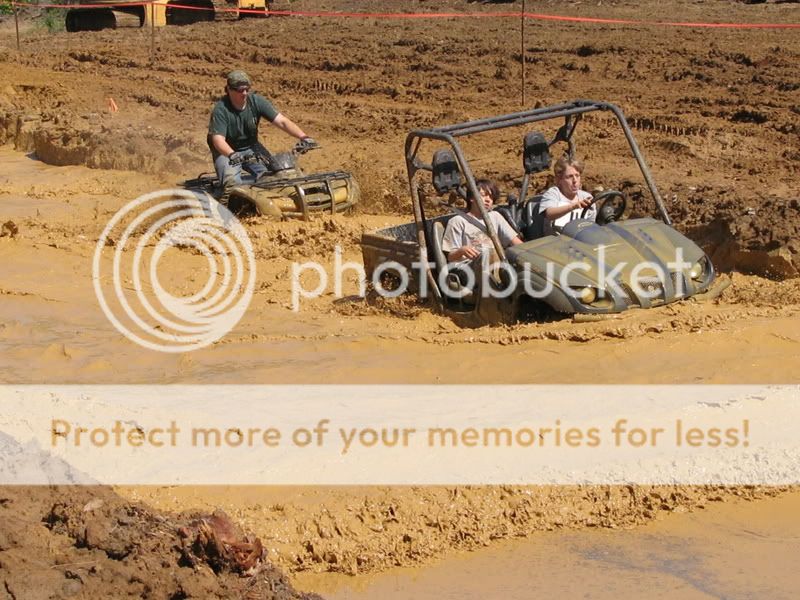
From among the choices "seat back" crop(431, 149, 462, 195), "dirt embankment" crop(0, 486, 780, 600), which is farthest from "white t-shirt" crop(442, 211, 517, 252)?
"dirt embankment" crop(0, 486, 780, 600)

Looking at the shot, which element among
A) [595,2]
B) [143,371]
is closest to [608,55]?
[595,2]

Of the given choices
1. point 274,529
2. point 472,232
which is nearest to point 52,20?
point 472,232

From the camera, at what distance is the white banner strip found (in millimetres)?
5938

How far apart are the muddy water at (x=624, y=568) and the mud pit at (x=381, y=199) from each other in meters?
0.12

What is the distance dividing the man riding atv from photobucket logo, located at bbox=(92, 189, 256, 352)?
375mm

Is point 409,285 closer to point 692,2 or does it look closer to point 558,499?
point 558,499

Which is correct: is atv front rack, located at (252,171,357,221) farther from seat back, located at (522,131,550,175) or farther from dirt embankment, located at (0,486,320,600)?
dirt embankment, located at (0,486,320,600)

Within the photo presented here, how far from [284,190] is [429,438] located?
19.2ft

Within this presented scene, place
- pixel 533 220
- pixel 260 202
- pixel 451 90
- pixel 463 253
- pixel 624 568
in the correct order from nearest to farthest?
pixel 624 568 → pixel 463 253 → pixel 533 220 → pixel 260 202 → pixel 451 90

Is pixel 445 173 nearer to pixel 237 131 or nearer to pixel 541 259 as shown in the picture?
pixel 541 259

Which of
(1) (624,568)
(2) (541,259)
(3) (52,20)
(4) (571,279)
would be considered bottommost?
(1) (624,568)

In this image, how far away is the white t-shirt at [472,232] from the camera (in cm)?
812

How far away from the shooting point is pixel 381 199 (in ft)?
42.4

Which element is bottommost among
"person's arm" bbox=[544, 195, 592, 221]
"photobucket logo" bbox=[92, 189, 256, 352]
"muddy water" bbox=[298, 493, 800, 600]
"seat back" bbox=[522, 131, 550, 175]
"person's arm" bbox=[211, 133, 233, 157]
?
"muddy water" bbox=[298, 493, 800, 600]
